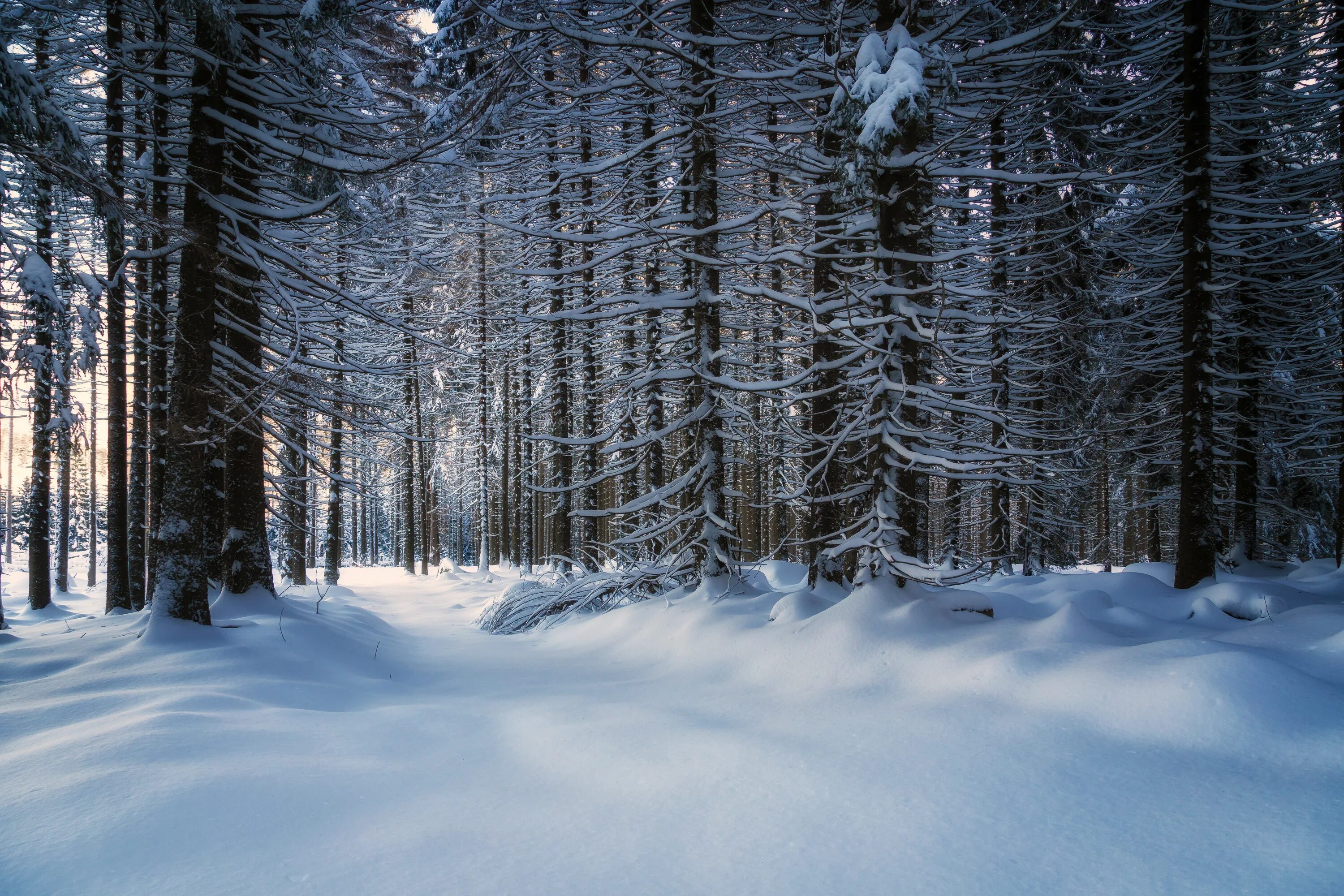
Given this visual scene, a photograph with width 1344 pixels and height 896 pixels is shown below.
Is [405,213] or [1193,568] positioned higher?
[405,213]

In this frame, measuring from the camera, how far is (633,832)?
2.87 m

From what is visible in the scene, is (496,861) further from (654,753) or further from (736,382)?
(736,382)

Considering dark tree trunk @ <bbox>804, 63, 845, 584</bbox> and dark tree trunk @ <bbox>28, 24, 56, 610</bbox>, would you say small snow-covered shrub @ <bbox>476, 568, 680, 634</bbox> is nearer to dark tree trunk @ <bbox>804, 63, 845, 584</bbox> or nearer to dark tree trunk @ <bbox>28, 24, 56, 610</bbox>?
dark tree trunk @ <bbox>804, 63, 845, 584</bbox>

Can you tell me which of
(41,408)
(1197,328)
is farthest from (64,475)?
(1197,328)

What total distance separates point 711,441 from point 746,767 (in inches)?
208

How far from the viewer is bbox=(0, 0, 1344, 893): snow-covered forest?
2861mm

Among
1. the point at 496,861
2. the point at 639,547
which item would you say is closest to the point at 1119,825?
the point at 496,861

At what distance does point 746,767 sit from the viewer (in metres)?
3.48

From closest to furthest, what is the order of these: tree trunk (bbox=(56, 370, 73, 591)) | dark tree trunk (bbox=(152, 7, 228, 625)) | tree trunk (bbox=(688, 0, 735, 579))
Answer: dark tree trunk (bbox=(152, 7, 228, 625)) → tree trunk (bbox=(688, 0, 735, 579)) → tree trunk (bbox=(56, 370, 73, 591))

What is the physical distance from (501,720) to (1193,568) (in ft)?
30.2

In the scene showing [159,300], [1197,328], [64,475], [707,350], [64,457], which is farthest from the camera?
[64,475]

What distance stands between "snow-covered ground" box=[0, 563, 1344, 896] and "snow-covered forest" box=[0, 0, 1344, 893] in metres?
0.03

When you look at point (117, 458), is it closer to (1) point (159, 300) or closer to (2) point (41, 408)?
(2) point (41, 408)

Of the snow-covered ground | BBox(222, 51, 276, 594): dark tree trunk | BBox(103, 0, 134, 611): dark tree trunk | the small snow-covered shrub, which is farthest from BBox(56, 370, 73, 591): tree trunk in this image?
the small snow-covered shrub
